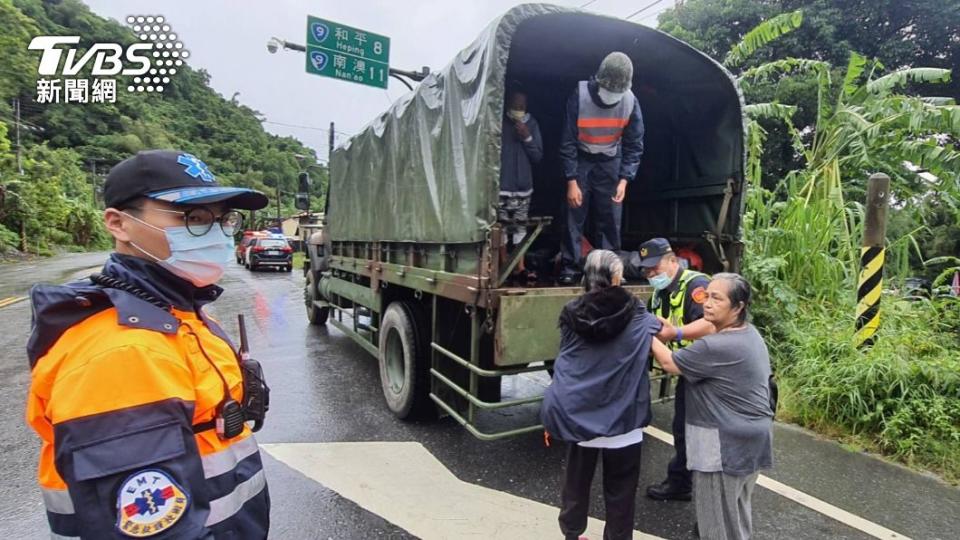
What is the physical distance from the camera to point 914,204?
7.70 meters

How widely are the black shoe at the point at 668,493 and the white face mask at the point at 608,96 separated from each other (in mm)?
2746

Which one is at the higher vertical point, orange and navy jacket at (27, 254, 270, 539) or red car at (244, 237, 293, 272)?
orange and navy jacket at (27, 254, 270, 539)

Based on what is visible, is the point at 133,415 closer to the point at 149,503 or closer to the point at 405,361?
the point at 149,503

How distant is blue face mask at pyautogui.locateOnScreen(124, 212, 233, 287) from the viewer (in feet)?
4.62

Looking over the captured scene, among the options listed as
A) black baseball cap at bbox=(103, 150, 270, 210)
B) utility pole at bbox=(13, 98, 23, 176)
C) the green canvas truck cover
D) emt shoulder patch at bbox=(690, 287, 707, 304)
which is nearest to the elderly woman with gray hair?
emt shoulder patch at bbox=(690, 287, 707, 304)

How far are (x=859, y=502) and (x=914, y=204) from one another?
6.44 metres

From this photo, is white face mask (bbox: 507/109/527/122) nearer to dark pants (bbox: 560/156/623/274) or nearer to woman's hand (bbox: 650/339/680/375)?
dark pants (bbox: 560/156/623/274)

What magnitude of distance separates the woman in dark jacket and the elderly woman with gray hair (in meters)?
0.23

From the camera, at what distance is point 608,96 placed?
4.04 m

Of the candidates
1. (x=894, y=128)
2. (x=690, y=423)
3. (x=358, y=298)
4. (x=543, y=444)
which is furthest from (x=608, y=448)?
(x=894, y=128)

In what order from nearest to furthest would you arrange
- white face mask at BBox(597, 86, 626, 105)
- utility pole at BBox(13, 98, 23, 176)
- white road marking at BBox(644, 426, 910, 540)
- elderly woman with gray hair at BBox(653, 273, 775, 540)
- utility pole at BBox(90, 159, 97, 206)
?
1. elderly woman with gray hair at BBox(653, 273, 775, 540)
2. white road marking at BBox(644, 426, 910, 540)
3. white face mask at BBox(597, 86, 626, 105)
4. utility pole at BBox(13, 98, 23, 176)
5. utility pole at BBox(90, 159, 97, 206)

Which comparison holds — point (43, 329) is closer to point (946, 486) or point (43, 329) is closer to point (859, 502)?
point (859, 502)

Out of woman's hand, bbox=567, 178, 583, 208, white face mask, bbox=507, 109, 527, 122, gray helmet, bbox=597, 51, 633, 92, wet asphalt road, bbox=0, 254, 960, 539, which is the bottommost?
wet asphalt road, bbox=0, 254, 960, 539

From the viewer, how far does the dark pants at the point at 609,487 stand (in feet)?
8.30
